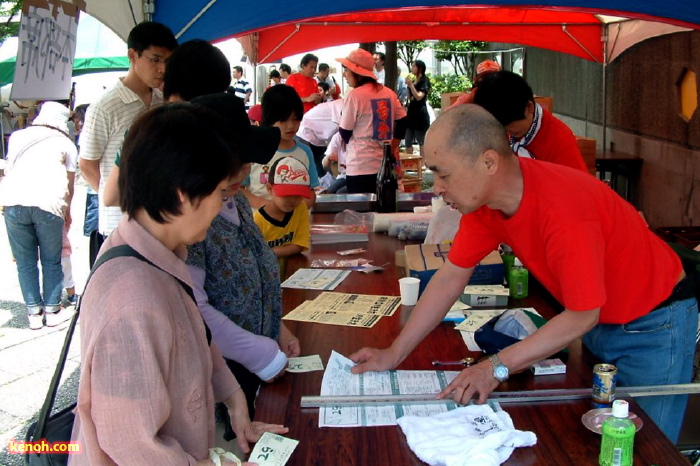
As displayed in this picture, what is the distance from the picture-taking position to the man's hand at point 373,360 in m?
1.86

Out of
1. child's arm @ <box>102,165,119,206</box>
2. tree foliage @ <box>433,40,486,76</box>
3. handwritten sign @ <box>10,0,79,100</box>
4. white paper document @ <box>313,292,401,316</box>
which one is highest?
tree foliage @ <box>433,40,486,76</box>

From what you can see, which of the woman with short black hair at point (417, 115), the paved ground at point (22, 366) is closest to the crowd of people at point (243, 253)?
the paved ground at point (22, 366)

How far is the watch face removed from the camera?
5.45 feet

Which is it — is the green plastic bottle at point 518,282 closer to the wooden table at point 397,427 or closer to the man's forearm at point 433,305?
the wooden table at point 397,427

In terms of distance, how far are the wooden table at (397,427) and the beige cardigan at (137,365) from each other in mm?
334

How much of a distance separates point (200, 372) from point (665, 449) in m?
0.99

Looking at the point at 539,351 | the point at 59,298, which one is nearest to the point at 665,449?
the point at 539,351

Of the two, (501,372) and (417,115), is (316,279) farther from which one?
(417,115)

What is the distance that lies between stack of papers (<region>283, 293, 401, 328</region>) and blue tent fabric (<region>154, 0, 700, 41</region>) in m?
2.08

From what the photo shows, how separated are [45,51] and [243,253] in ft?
3.53

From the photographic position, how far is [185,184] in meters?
1.17

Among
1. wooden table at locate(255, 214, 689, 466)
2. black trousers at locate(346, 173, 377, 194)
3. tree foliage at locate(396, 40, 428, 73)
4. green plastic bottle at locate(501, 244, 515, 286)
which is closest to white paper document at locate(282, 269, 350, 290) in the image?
wooden table at locate(255, 214, 689, 466)

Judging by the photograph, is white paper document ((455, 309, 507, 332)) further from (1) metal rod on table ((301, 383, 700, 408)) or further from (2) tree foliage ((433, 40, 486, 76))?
(2) tree foliage ((433, 40, 486, 76))

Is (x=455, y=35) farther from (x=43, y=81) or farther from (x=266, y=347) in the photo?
(x=266, y=347)
